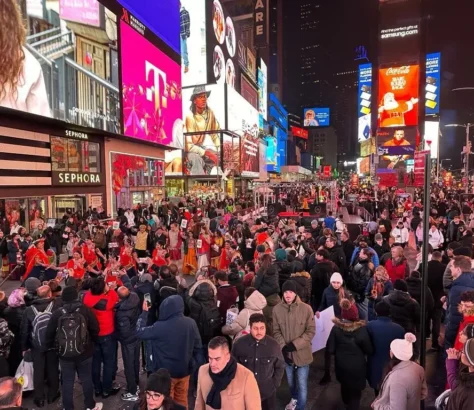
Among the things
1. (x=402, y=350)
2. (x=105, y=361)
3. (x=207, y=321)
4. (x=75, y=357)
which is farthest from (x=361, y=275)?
(x=75, y=357)

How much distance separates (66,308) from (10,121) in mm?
17464

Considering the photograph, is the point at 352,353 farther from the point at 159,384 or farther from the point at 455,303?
the point at 159,384

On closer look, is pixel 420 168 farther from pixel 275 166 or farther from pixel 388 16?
pixel 275 166

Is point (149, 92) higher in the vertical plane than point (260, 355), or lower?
higher

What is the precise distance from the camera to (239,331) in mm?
4871

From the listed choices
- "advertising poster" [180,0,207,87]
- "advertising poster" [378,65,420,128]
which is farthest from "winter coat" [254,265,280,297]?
"advertising poster" [378,65,420,128]

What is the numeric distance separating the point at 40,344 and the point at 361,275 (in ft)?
17.9

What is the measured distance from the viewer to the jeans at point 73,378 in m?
4.67

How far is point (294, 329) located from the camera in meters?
4.64

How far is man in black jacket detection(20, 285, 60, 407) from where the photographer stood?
473 cm

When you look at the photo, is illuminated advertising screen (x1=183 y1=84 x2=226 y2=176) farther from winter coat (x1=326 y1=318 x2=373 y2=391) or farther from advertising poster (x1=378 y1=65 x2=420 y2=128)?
winter coat (x1=326 y1=318 x2=373 y2=391)

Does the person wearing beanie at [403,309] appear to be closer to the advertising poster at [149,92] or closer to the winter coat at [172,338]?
the winter coat at [172,338]

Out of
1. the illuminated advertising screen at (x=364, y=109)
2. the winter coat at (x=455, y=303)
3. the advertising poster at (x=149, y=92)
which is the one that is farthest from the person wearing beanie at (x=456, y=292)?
the illuminated advertising screen at (x=364, y=109)

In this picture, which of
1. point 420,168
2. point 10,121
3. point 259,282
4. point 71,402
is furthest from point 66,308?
point 10,121
